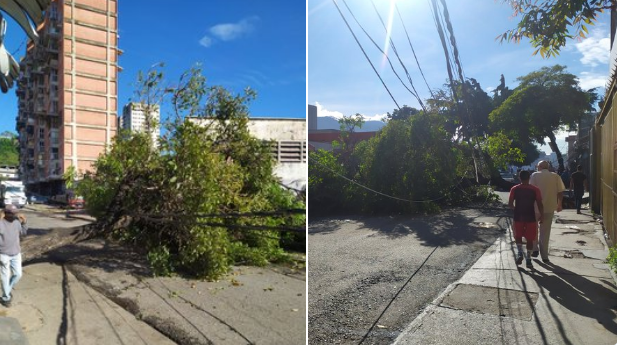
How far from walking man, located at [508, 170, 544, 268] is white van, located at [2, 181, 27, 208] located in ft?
5.72

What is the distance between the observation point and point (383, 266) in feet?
5.53

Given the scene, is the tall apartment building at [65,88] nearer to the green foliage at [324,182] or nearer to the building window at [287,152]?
the green foliage at [324,182]

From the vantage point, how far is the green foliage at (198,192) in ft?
12.5

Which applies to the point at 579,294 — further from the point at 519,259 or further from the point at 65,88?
the point at 65,88

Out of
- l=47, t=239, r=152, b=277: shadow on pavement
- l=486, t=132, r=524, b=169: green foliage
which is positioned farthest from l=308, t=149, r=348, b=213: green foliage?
l=47, t=239, r=152, b=277: shadow on pavement

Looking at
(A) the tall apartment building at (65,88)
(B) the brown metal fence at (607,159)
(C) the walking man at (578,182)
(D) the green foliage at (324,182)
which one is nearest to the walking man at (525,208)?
(C) the walking man at (578,182)

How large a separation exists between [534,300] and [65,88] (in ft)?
5.84

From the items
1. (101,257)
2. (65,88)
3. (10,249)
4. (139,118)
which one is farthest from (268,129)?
(65,88)

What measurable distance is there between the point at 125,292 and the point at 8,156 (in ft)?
6.70

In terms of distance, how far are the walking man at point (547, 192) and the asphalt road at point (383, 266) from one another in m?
0.11

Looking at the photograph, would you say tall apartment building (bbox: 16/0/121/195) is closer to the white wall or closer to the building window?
the white wall

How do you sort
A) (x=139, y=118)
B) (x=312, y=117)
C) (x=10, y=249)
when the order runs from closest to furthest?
(x=312, y=117) → (x=10, y=249) → (x=139, y=118)

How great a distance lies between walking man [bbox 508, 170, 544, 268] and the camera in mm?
1184

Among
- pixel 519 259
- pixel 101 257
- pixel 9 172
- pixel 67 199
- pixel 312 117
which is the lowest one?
pixel 101 257
